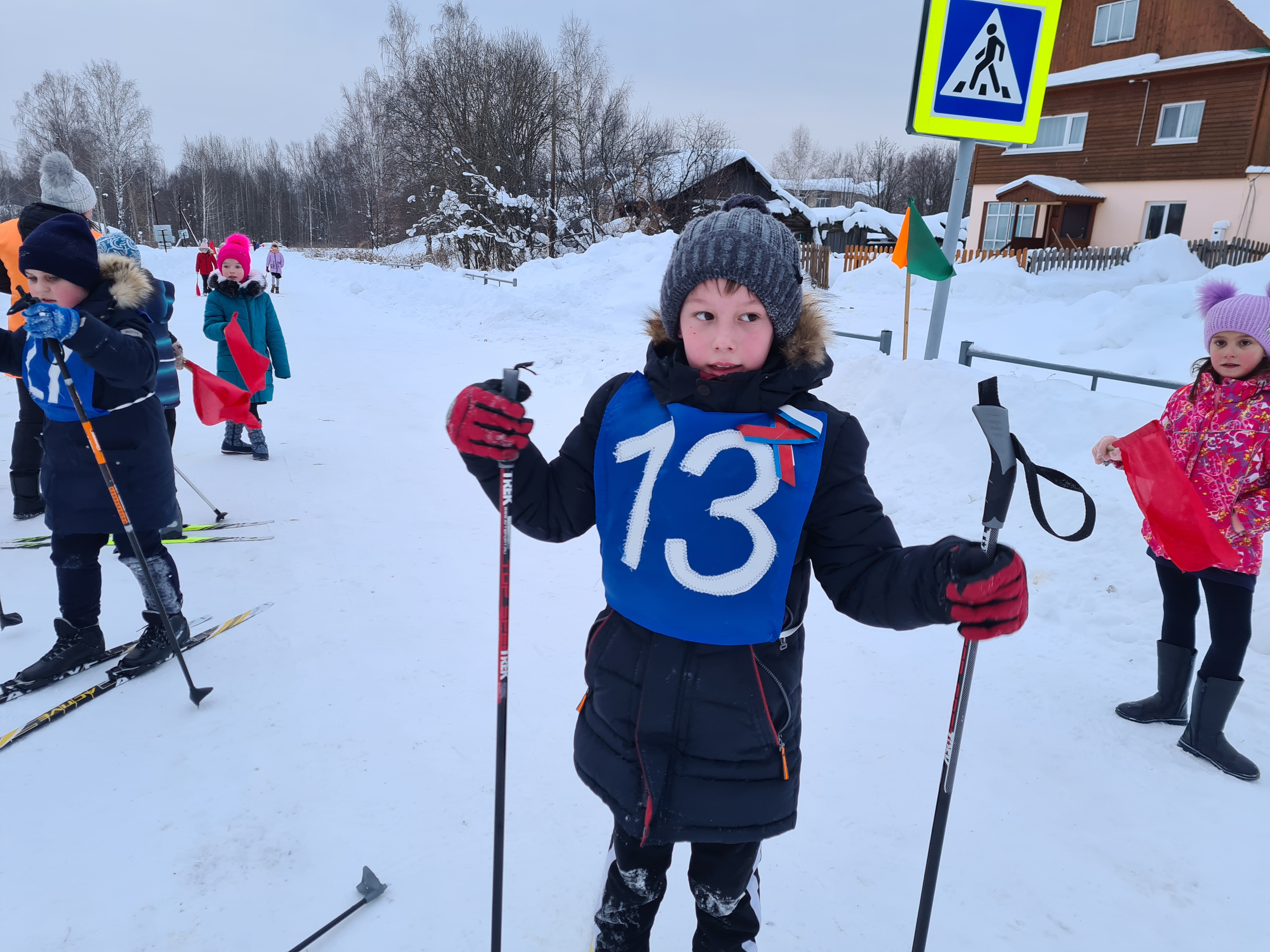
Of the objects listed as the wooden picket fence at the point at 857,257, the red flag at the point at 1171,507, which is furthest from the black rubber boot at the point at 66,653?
the wooden picket fence at the point at 857,257

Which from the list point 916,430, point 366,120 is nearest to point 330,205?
point 366,120

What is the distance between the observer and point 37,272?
9.20ft

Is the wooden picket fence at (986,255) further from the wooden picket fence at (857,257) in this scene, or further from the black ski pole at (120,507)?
the black ski pole at (120,507)

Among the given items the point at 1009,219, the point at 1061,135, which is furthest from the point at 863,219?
the point at 1061,135

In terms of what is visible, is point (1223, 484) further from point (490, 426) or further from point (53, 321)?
point (53, 321)

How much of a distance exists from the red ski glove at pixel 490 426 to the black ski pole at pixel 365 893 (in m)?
1.38

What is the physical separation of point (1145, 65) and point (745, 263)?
1127 inches

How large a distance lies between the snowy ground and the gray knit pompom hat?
5.75ft

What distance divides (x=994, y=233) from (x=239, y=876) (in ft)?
101

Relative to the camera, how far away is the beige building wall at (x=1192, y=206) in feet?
66.9

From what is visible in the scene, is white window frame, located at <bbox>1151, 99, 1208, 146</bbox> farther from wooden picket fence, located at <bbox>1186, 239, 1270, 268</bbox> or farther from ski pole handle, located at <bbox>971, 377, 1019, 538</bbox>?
ski pole handle, located at <bbox>971, 377, 1019, 538</bbox>

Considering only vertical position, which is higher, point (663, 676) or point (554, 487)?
point (554, 487)

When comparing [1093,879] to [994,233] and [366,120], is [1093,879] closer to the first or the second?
[994,233]

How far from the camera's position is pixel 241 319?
20.0ft
